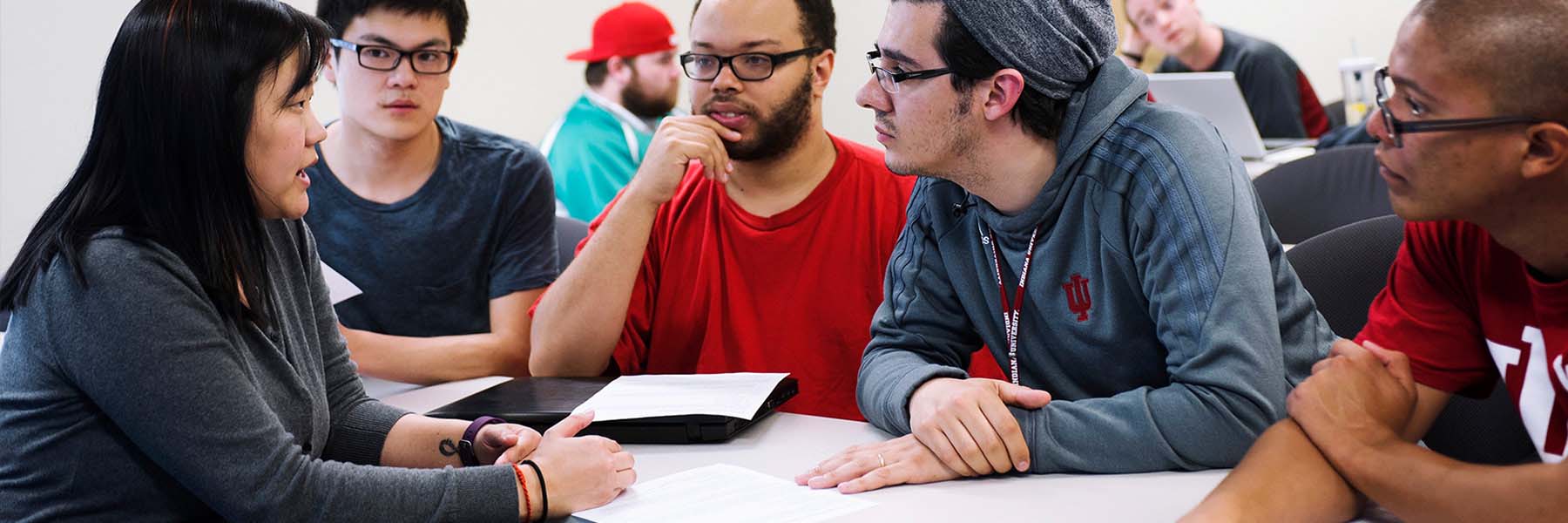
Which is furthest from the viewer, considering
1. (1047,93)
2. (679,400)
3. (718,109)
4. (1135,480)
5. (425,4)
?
(425,4)

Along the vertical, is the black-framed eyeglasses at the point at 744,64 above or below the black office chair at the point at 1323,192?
above

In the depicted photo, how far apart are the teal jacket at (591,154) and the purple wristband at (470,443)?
2.68 meters

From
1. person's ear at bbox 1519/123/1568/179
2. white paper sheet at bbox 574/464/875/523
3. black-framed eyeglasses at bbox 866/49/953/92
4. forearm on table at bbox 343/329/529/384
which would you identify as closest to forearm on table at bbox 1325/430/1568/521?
person's ear at bbox 1519/123/1568/179

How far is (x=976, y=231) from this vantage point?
70.5 inches

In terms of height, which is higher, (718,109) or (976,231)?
(718,109)

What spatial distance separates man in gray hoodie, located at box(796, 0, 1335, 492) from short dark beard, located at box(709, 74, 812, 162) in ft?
1.42

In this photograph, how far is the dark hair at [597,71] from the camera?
5.12 meters

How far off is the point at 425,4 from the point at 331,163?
1.27ft

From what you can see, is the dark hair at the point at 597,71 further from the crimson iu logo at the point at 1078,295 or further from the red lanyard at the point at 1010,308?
the crimson iu logo at the point at 1078,295

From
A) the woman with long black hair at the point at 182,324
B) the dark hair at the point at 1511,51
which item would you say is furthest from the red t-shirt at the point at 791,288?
the dark hair at the point at 1511,51

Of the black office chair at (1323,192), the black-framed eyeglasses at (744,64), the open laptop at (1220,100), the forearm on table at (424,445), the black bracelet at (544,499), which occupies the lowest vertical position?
the open laptop at (1220,100)

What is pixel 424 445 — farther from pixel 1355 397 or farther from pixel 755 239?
pixel 1355 397

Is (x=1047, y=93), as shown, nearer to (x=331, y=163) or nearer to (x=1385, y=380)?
(x=1385, y=380)

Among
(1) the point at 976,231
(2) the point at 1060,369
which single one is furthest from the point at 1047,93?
(2) the point at 1060,369
